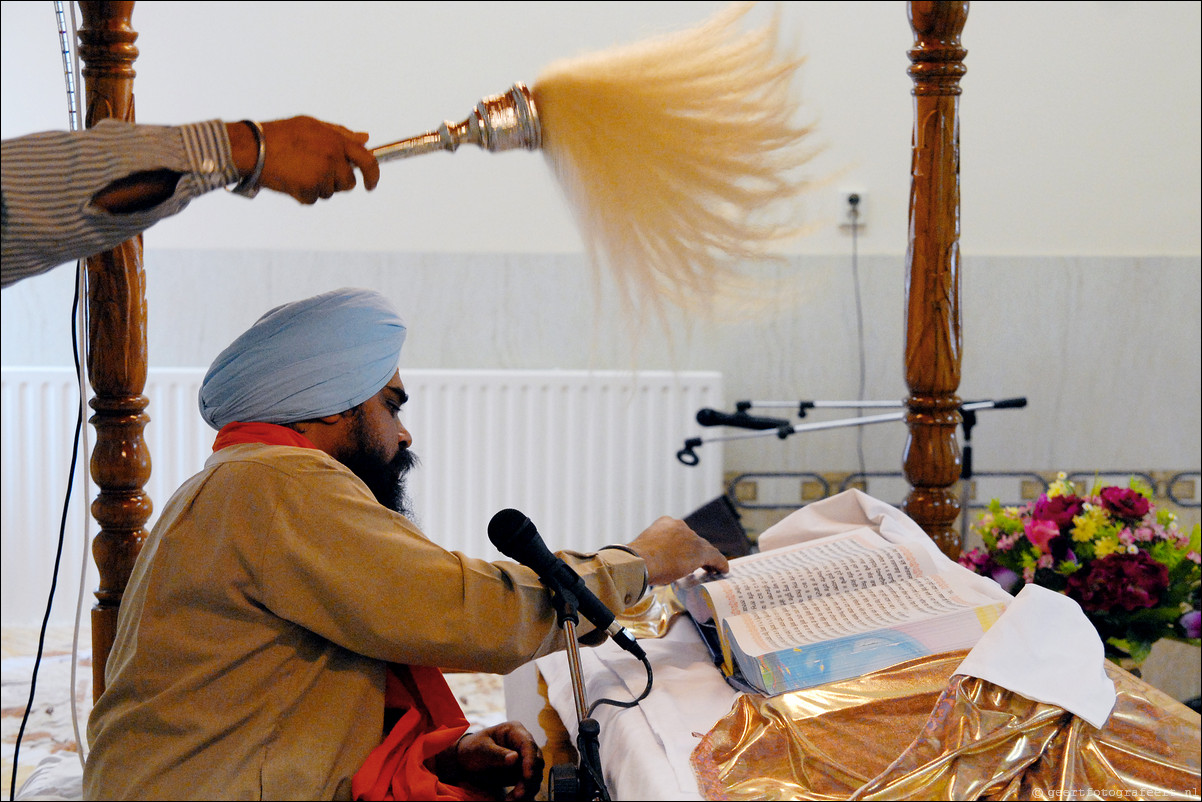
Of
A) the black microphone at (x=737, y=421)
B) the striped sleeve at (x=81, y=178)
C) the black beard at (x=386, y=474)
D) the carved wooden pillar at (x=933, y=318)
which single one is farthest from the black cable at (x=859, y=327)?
the striped sleeve at (x=81, y=178)

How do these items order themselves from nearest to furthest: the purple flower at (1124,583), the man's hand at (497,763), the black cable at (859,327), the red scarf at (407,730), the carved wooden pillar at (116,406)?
the red scarf at (407,730), the man's hand at (497,763), the carved wooden pillar at (116,406), the purple flower at (1124,583), the black cable at (859,327)

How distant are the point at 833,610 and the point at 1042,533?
0.94 m

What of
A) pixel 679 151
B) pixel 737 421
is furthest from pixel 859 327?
pixel 679 151

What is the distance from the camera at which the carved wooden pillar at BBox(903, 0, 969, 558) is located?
1.97 meters

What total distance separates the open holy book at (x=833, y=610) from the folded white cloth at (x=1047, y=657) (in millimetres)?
97

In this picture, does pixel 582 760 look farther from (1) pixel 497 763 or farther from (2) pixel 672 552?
(2) pixel 672 552

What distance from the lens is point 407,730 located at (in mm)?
1478

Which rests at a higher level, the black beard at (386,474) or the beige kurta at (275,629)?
the black beard at (386,474)

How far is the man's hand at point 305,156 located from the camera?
4.14 feet

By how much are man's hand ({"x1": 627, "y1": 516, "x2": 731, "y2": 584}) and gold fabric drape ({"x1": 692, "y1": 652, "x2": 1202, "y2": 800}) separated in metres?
0.29

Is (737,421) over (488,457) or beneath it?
over

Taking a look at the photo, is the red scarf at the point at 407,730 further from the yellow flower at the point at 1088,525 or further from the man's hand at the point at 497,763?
the yellow flower at the point at 1088,525

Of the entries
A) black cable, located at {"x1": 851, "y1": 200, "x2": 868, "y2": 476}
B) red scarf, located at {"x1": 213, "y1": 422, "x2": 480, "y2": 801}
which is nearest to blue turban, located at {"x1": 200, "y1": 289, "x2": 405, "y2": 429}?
red scarf, located at {"x1": 213, "y1": 422, "x2": 480, "y2": 801}

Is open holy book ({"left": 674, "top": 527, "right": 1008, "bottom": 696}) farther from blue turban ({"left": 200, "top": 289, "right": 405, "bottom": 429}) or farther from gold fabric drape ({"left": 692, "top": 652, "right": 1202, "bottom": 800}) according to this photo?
blue turban ({"left": 200, "top": 289, "right": 405, "bottom": 429})
